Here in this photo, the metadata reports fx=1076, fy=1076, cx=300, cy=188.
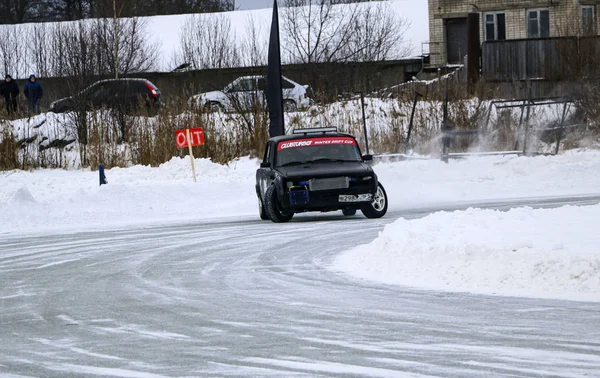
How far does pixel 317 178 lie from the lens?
18203 millimetres

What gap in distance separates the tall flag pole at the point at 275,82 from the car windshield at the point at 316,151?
6.80m

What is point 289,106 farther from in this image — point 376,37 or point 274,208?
point 274,208

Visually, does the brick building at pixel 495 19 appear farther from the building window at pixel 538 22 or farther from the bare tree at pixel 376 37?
the bare tree at pixel 376 37

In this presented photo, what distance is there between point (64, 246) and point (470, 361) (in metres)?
10.6

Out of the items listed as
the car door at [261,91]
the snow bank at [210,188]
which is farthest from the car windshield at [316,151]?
the car door at [261,91]

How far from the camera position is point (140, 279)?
11.8 m

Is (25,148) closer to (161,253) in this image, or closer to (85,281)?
(161,253)

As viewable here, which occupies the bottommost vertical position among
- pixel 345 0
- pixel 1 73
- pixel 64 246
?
pixel 64 246

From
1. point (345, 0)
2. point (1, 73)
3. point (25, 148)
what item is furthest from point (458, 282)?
point (345, 0)

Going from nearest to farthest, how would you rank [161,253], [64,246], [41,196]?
[161,253] → [64,246] → [41,196]

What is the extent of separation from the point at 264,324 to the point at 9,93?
93.3 feet

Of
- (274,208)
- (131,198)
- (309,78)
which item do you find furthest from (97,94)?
(274,208)

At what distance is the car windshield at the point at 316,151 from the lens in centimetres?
1919

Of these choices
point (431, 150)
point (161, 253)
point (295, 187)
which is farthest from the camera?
point (431, 150)
